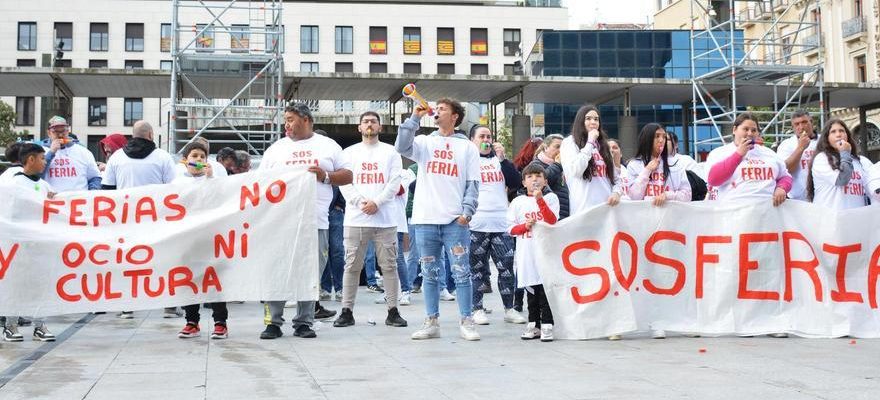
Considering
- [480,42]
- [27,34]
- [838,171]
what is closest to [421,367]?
[838,171]

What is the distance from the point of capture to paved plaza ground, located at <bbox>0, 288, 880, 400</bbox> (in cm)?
492

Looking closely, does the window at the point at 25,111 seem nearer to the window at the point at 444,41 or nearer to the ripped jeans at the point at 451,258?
the window at the point at 444,41

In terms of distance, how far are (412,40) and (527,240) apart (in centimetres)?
6574

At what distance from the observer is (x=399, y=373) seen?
5559 millimetres

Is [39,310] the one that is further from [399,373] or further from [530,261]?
[530,261]

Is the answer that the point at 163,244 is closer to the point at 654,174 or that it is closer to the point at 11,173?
the point at 11,173

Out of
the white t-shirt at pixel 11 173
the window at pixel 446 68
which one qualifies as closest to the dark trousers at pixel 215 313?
the white t-shirt at pixel 11 173

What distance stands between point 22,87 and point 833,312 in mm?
24224

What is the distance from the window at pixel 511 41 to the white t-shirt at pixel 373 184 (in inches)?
2612

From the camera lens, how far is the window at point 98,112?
69.2 metres

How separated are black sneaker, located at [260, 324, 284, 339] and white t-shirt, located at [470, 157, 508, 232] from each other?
2091 mm

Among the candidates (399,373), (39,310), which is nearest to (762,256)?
(399,373)

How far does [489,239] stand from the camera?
8.73 metres

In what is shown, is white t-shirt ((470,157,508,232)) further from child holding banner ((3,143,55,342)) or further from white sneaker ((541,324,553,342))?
child holding banner ((3,143,55,342))
